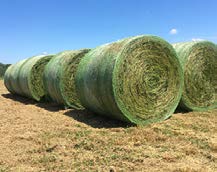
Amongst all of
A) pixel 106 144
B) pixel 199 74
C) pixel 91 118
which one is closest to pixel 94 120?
pixel 91 118

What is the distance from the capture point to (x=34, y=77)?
497 inches

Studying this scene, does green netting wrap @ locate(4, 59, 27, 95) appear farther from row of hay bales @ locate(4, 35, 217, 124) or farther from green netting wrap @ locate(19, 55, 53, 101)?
row of hay bales @ locate(4, 35, 217, 124)

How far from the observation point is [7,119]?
29.2 ft

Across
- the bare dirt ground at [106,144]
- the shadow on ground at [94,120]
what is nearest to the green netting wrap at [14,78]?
the shadow on ground at [94,120]

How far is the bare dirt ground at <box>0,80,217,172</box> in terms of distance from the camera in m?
4.94

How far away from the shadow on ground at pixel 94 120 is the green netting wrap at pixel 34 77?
123 inches

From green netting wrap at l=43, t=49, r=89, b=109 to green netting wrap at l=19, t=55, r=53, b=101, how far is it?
6.62 feet

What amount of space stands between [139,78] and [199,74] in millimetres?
2588

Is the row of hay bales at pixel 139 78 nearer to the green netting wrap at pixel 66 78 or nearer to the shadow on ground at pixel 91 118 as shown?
the green netting wrap at pixel 66 78

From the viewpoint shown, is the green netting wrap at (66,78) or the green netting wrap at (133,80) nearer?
the green netting wrap at (133,80)

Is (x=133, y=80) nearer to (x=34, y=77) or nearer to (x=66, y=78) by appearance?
(x=66, y=78)

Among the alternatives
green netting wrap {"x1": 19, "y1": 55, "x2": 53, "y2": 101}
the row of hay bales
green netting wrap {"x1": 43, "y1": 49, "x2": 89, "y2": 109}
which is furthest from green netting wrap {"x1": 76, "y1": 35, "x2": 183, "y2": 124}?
green netting wrap {"x1": 19, "y1": 55, "x2": 53, "y2": 101}

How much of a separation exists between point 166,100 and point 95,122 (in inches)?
71.4

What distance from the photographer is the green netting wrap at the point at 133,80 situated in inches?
289
